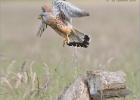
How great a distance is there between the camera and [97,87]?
5535 millimetres

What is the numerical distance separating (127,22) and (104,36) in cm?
325

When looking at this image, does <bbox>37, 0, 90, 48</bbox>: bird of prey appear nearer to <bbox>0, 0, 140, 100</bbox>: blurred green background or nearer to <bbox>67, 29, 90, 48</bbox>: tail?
<bbox>67, 29, 90, 48</bbox>: tail

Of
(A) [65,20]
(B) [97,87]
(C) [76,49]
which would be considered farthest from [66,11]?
(B) [97,87]

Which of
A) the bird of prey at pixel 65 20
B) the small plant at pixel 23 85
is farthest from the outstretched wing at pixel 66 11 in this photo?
the small plant at pixel 23 85

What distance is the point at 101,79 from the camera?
5.50 metres

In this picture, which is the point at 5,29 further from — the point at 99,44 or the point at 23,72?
the point at 23,72

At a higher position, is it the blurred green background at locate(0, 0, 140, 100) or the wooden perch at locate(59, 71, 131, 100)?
the wooden perch at locate(59, 71, 131, 100)

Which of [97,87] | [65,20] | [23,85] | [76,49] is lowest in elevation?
[23,85]

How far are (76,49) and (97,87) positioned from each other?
43cm

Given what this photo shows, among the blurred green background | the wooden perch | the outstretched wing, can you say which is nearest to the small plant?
the blurred green background

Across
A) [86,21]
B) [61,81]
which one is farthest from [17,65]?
[86,21]

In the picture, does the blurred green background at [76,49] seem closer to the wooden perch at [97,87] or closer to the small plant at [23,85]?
the small plant at [23,85]

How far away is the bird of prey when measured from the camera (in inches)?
217

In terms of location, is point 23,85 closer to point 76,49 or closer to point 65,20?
point 76,49
